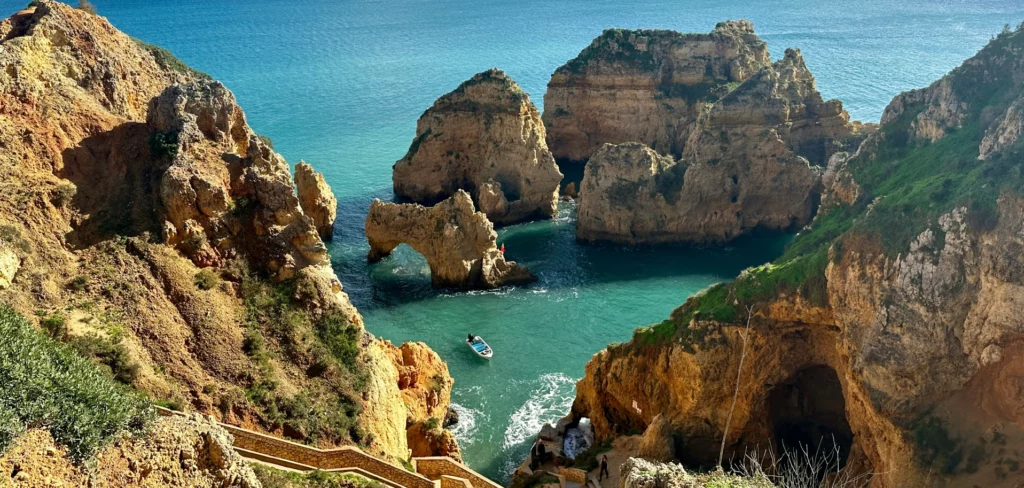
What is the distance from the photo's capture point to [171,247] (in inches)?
1164

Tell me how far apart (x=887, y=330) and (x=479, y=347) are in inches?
981

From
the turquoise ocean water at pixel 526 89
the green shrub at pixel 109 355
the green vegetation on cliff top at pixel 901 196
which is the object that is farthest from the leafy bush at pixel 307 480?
the green vegetation on cliff top at pixel 901 196

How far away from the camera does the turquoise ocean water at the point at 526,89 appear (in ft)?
154

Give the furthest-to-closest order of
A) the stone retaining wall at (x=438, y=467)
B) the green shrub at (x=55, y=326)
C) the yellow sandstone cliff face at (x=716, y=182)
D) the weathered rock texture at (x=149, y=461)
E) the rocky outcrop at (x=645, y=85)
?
the rocky outcrop at (x=645, y=85) → the yellow sandstone cliff face at (x=716, y=182) → the stone retaining wall at (x=438, y=467) → the green shrub at (x=55, y=326) → the weathered rock texture at (x=149, y=461)

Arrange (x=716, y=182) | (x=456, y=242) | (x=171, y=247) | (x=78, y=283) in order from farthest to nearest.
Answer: (x=716, y=182), (x=456, y=242), (x=171, y=247), (x=78, y=283)

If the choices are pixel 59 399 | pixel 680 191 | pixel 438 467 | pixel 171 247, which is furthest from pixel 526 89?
pixel 59 399

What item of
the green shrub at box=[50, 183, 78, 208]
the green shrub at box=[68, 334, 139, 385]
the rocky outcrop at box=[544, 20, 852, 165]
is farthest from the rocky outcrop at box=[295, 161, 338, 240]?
the green shrub at box=[68, 334, 139, 385]

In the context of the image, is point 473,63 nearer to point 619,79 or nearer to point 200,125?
point 619,79

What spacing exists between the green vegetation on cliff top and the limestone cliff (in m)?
0.07

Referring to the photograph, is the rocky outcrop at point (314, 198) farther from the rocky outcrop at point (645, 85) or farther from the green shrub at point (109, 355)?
the green shrub at point (109, 355)

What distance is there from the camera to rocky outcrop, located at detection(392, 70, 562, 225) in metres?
72.1

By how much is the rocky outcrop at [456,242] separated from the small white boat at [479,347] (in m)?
8.51

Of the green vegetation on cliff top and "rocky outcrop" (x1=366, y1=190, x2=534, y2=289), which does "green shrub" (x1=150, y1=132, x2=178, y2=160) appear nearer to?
the green vegetation on cliff top

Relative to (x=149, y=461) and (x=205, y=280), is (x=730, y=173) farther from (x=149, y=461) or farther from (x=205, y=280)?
(x=149, y=461)
